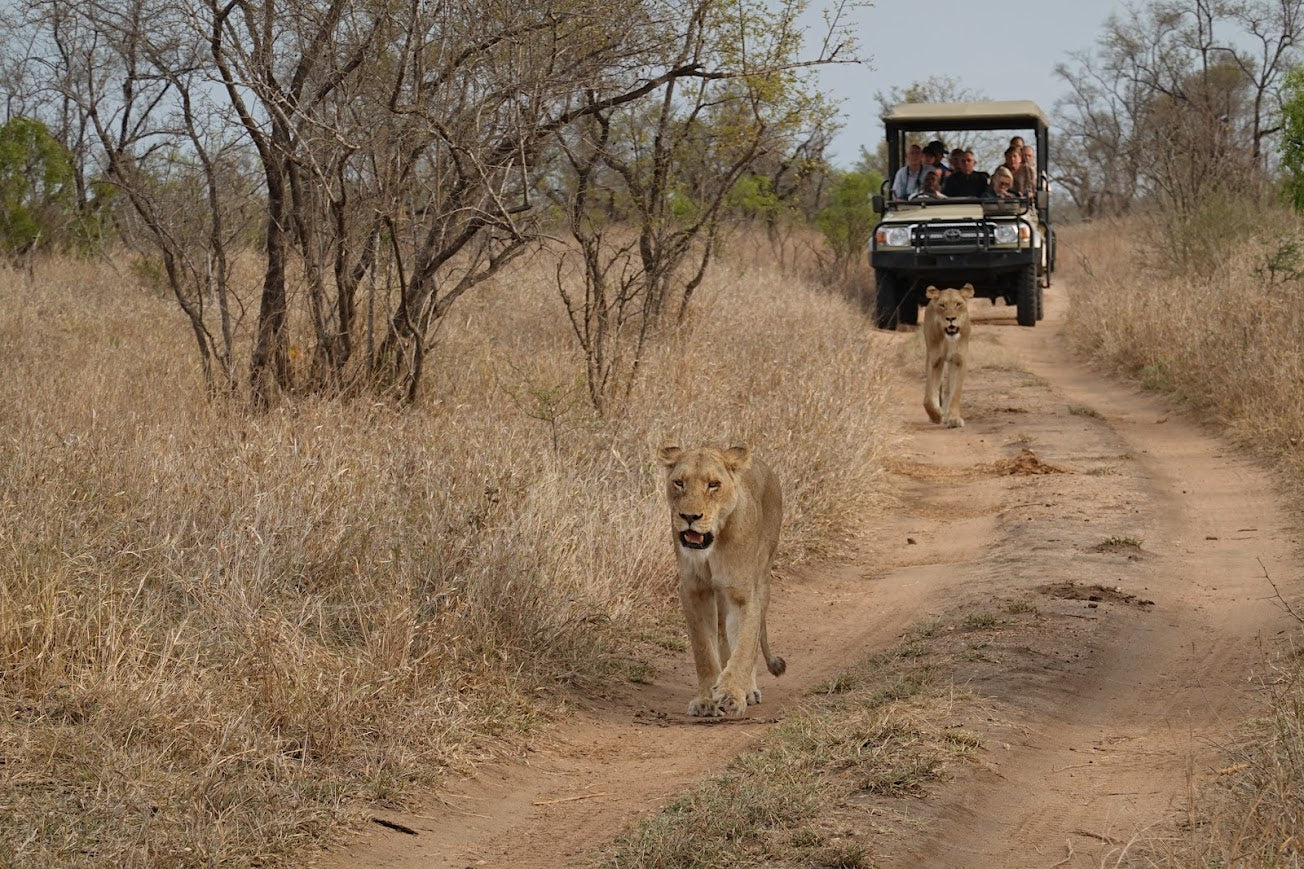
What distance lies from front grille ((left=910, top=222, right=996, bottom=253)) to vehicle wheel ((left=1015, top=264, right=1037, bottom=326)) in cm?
130

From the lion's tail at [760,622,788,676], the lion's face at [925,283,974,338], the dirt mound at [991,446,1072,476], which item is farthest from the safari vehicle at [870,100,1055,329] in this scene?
the lion's tail at [760,622,788,676]

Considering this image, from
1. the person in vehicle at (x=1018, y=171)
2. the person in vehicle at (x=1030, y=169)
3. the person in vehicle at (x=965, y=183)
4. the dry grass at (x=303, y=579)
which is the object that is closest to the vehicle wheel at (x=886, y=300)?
the person in vehicle at (x=965, y=183)

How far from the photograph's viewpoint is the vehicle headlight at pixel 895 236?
661 inches

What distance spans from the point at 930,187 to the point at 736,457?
12317 millimetres

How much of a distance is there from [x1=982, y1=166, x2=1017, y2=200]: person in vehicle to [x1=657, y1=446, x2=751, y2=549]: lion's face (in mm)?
12356

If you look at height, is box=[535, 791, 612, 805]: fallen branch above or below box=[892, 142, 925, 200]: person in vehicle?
below

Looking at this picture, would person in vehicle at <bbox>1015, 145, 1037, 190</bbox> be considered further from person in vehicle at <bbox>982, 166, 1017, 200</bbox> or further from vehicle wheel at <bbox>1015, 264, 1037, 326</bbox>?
vehicle wheel at <bbox>1015, 264, 1037, 326</bbox>

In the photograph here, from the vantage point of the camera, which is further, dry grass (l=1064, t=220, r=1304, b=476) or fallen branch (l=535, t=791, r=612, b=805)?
dry grass (l=1064, t=220, r=1304, b=476)

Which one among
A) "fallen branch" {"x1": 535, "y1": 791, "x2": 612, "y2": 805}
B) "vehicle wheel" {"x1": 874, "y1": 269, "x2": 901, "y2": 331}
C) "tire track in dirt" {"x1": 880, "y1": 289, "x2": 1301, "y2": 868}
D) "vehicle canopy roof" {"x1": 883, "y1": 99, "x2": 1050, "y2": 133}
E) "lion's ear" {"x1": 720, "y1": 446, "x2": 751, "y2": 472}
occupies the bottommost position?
"fallen branch" {"x1": 535, "y1": 791, "x2": 612, "y2": 805}

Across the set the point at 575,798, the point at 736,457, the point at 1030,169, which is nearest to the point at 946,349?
the point at 1030,169

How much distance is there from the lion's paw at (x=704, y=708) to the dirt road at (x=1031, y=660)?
48 mm

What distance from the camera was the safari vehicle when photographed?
1667 centimetres

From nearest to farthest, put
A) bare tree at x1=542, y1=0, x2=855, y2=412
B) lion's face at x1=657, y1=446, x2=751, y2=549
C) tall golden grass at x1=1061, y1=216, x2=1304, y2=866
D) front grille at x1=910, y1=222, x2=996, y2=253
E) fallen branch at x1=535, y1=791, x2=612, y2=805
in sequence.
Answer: tall golden grass at x1=1061, y1=216, x2=1304, y2=866, fallen branch at x1=535, y1=791, x2=612, y2=805, lion's face at x1=657, y1=446, x2=751, y2=549, bare tree at x1=542, y1=0, x2=855, y2=412, front grille at x1=910, y1=222, x2=996, y2=253

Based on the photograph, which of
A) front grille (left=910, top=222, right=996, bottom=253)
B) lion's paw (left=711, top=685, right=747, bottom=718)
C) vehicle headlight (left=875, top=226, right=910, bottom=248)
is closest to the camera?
lion's paw (left=711, top=685, right=747, bottom=718)
